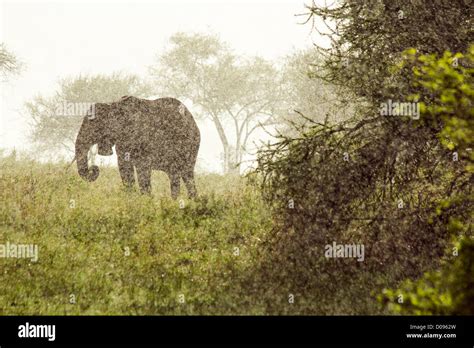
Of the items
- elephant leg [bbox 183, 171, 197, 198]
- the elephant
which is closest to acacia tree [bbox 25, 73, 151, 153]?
the elephant

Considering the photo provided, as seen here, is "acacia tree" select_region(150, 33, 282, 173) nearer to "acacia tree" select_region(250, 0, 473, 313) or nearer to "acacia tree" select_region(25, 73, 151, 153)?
"acacia tree" select_region(25, 73, 151, 153)

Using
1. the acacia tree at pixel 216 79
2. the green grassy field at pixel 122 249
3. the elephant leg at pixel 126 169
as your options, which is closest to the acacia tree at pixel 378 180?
the green grassy field at pixel 122 249

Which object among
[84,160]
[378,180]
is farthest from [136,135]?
[378,180]

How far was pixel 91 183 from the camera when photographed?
16781 millimetres

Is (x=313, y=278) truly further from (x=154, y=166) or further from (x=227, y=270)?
(x=154, y=166)

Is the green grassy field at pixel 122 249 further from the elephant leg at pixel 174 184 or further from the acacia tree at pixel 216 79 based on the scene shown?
the acacia tree at pixel 216 79

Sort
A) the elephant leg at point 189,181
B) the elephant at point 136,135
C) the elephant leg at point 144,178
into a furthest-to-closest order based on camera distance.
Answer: the elephant leg at point 189,181, the elephant at point 136,135, the elephant leg at point 144,178

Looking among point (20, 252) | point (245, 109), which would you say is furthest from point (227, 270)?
point (245, 109)

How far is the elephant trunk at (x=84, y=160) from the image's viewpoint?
15727 mm

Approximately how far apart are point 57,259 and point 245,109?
38.3 meters

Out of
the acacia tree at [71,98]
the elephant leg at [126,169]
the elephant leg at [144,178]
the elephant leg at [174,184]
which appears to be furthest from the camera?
the acacia tree at [71,98]

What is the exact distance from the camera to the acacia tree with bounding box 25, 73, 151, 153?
139 ft

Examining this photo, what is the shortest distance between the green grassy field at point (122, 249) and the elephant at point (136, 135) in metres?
0.90

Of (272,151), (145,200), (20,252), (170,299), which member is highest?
(272,151)
